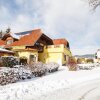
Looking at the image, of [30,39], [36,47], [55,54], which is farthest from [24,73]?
[30,39]

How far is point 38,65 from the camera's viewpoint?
25.7 metres

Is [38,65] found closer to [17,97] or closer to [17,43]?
[17,97]

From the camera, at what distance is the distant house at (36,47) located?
4400 centimetres

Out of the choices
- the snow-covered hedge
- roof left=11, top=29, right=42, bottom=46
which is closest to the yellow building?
roof left=11, top=29, right=42, bottom=46

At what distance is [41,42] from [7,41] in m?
7.83

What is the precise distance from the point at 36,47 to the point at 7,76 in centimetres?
2748

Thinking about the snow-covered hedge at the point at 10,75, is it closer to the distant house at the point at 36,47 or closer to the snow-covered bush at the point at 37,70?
the snow-covered bush at the point at 37,70

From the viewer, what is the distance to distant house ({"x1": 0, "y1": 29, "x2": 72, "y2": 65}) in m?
44.0

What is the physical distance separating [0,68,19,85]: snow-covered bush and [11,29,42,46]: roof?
999 inches

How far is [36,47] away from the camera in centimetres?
4572

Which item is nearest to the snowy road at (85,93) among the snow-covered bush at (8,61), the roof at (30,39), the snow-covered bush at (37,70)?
the snow-covered bush at (37,70)

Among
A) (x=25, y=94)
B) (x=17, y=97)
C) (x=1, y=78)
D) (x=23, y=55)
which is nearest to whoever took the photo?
(x=17, y=97)

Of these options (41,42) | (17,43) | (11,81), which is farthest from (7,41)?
(11,81)

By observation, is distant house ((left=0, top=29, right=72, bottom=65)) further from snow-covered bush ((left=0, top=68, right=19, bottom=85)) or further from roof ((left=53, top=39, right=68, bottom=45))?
snow-covered bush ((left=0, top=68, right=19, bottom=85))
